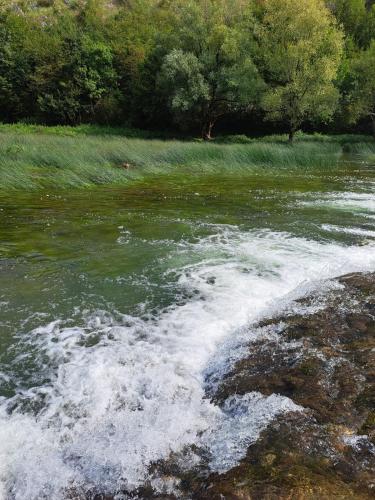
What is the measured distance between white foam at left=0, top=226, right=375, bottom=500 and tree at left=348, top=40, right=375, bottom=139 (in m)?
35.7

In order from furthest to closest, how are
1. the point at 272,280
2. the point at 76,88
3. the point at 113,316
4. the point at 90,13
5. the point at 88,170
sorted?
1. the point at 90,13
2. the point at 76,88
3. the point at 88,170
4. the point at 272,280
5. the point at 113,316

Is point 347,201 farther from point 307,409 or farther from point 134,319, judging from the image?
point 307,409

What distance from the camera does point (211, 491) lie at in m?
2.56

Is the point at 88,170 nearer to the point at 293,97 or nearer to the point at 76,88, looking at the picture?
the point at 293,97

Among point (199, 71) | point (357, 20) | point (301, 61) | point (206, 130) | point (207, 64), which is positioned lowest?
point (206, 130)

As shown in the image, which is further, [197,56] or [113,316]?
[197,56]

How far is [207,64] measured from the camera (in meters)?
33.2

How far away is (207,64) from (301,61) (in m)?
7.30

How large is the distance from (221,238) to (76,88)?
121 ft

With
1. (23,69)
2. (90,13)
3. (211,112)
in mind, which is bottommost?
(211,112)

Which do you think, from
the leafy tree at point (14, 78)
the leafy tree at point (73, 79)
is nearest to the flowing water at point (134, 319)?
the leafy tree at point (73, 79)

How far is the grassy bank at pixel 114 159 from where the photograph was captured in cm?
1475

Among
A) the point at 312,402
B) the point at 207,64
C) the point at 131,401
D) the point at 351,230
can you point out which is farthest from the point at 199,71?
the point at 312,402

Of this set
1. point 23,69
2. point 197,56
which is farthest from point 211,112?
point 23,69
